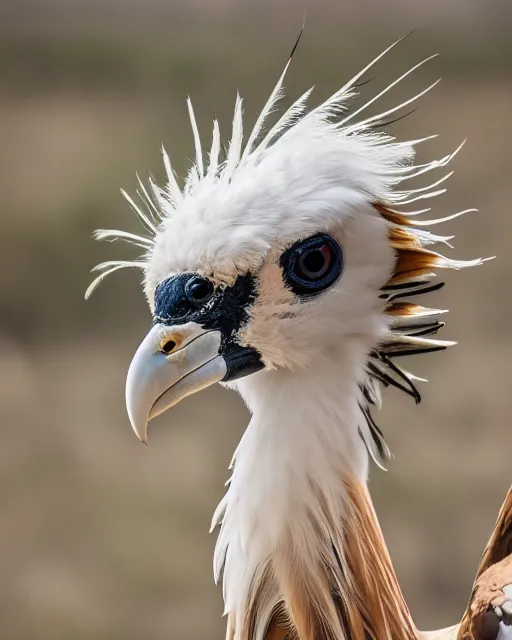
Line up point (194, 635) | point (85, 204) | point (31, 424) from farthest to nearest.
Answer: point (85, 204) → point (31, 424) → point (194, 635)

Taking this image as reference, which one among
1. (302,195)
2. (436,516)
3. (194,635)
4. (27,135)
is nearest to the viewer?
(302,195)

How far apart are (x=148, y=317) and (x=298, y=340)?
2.15 meters

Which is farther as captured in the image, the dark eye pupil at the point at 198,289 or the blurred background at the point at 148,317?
the blurred background at the point at 148,317

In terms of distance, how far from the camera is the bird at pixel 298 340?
3.59 feet

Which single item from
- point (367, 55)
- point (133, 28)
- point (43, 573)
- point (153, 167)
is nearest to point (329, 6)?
point (367, 55)

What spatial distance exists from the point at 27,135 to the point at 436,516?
6.97 ft

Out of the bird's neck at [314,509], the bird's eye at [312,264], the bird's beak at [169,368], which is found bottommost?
the bird's neck at [314,509]

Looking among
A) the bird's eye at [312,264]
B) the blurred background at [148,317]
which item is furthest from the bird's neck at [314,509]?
the blurred background at [148,317]

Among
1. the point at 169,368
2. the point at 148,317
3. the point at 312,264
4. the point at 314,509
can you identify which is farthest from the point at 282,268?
the point at 148,317

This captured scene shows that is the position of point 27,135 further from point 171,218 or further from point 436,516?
point 171,218

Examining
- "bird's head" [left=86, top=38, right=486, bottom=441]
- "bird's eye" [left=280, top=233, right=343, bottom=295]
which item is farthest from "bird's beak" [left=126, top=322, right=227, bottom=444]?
"bird's eye" [left=280, top=233, right=343, bottom=295]

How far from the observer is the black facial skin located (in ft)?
3.58

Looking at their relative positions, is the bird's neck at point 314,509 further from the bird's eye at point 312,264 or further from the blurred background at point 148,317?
the blurred background at point 148,317

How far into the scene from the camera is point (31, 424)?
293 centimetres
